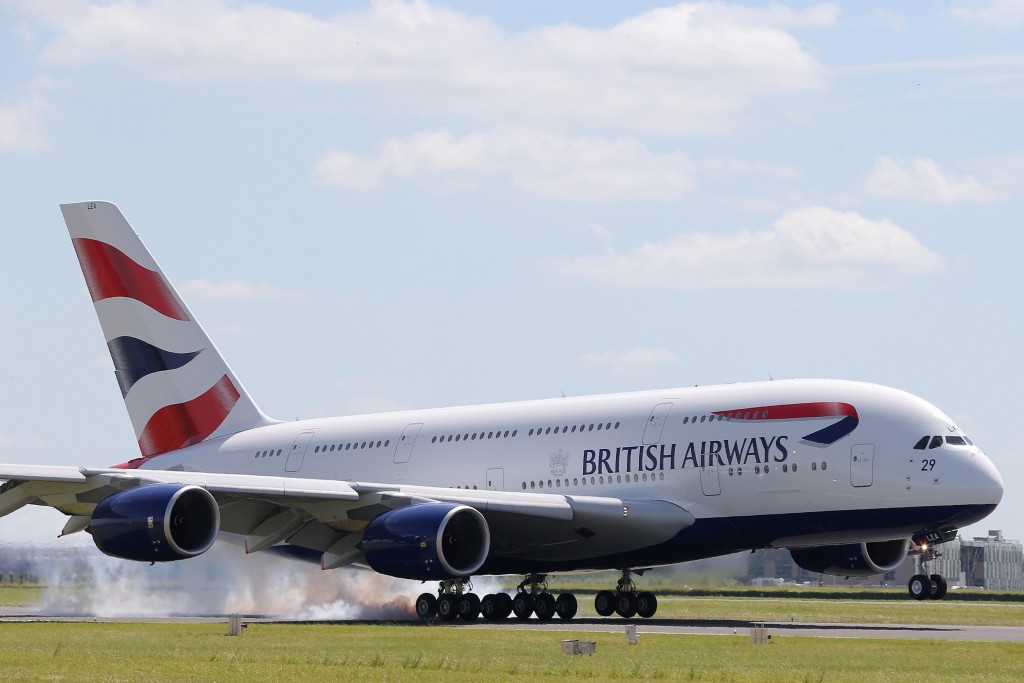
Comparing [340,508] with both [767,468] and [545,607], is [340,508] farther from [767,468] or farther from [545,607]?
[767,468]

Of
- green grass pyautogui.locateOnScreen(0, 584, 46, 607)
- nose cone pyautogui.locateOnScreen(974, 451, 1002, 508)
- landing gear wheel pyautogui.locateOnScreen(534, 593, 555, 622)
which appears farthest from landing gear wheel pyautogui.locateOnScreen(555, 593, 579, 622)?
green grass pyautogui.locateOnScreen(0, 584, 46, 607)

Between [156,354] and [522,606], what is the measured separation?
1275cm

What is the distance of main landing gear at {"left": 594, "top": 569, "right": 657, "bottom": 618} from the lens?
117 ft

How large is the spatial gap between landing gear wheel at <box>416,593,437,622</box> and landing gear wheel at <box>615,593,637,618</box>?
4.29 metres

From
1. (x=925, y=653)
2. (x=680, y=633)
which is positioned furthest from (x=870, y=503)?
(x=925, y=653)

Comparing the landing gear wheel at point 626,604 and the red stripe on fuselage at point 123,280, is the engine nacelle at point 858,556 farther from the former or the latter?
the red stripe on fuselage at point 123,280

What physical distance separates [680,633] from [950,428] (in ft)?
24.5

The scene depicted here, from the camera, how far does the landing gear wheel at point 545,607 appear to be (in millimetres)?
35125

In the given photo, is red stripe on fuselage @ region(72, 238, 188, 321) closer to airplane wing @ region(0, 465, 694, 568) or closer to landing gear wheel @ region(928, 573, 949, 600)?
airplane wing @ region(0, 465, 694, 568)

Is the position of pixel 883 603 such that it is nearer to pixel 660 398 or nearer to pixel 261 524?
pixel 660 398

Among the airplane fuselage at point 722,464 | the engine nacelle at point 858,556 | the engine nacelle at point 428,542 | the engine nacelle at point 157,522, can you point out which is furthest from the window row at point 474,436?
the engine nacelle at point 157,522

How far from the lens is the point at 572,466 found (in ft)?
115

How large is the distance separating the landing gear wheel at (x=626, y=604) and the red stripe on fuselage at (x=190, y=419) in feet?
39.8

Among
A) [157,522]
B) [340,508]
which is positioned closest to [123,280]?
[340,508]
